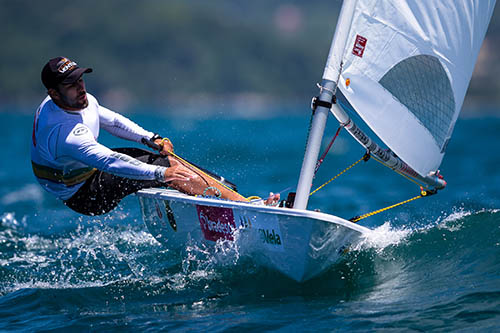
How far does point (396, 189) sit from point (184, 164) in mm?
6060

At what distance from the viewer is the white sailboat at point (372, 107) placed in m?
3.95

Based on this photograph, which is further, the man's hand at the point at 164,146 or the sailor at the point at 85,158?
the man's hand at the point at 164,146

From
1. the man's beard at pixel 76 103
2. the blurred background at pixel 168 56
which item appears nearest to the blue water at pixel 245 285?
the man's beard at pixel 76 103

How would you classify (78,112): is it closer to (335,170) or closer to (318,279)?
(318,279)

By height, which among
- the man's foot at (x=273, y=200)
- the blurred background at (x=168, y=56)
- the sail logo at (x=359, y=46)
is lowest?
the man's foot at (x=273, y=200)

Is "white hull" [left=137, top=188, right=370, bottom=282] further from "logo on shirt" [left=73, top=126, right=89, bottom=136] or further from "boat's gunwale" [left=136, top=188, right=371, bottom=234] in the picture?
"logo on shirt" [left=73, top=126, right=89, bottom=136]

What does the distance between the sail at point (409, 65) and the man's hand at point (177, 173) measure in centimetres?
132

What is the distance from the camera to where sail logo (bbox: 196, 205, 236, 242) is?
4270 mm

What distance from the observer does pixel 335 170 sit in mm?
13352

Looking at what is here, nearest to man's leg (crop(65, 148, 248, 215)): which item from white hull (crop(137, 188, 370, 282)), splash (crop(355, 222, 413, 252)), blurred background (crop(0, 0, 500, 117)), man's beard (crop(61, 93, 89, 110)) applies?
white hull (crop(137, 188, 370, 282))

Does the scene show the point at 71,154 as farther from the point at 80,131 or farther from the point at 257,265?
the point at 257,265

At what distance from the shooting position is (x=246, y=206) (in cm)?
404

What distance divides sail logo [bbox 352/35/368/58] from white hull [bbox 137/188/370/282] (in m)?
1.12

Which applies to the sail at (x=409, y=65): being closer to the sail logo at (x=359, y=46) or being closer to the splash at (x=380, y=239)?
the sail logo at (x=359, y=46)
